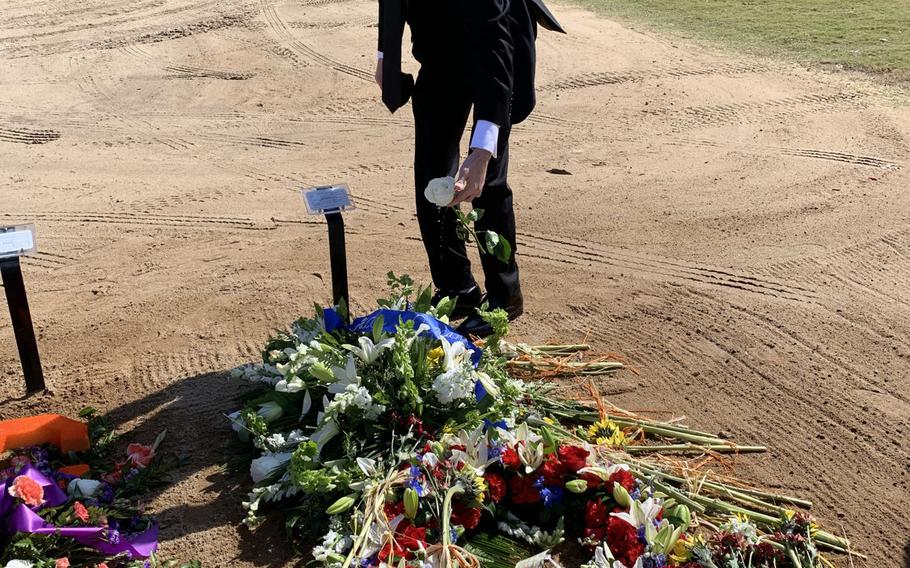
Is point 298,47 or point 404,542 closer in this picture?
point 404,542

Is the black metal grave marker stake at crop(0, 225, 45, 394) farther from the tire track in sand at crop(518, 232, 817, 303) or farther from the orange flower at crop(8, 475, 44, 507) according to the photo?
the tire track in sand at crop(518, 232, 817, 303)

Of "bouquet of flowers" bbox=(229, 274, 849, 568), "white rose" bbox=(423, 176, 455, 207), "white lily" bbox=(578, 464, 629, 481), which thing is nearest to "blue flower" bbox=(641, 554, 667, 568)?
"bouquet of flowers" bbox=(229, 274, 849, 568)

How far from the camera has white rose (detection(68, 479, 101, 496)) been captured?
3.15 meters

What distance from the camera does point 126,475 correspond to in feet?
11.0

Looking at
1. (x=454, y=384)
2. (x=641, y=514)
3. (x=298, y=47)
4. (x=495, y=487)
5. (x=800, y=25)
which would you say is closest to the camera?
(x=641, y=514)

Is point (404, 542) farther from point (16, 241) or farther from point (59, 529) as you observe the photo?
point (16, 241)

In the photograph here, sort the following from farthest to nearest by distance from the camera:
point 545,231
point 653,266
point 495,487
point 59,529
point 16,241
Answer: point 545,231, point 653,266, point 16,241, point 495,487, point 59,529

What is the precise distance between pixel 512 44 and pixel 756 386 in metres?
1.80

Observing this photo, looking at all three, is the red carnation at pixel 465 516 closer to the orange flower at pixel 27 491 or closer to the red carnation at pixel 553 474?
the red carnation at pixel 553 474

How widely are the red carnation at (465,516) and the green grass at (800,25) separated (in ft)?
21.7

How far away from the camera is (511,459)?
321 cm

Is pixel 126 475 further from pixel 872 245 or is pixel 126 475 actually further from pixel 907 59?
pixel 907 59

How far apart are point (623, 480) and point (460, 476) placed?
561 mm

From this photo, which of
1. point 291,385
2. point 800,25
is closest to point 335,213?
point 291,385
